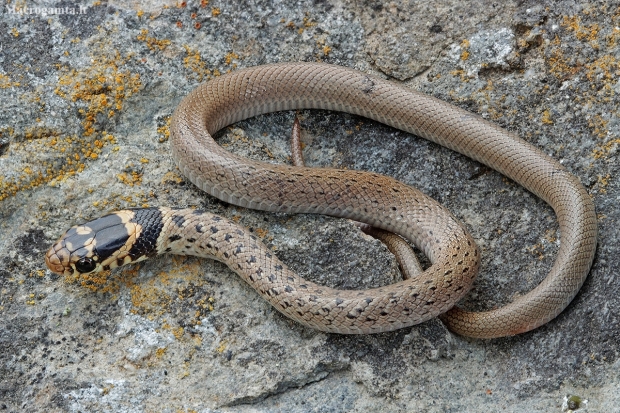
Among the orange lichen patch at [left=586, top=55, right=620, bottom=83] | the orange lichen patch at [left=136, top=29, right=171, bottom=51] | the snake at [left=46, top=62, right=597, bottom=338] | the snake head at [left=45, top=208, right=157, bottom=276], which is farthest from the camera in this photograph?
the orange lichen patch at [left=136, top=29, right=171, bottom=51]

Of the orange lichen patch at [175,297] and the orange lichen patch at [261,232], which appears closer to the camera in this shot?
the orange lichen patch at [175,297]

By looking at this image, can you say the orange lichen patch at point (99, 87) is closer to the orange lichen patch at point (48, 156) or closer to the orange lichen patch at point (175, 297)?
the orange lichen patch at point (48, 156)

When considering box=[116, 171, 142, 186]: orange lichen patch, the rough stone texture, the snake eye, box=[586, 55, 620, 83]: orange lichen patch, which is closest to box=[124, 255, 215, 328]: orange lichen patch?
the rough stone texture

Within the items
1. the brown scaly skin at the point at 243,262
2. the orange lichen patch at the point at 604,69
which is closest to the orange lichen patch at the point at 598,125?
the orange lichen patch at the point at 604,69

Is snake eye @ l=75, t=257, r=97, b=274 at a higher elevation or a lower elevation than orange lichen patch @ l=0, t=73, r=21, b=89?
lower

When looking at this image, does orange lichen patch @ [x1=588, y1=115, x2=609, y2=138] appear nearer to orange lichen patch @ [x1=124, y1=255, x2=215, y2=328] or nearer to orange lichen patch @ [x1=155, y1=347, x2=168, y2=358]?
orange lichen patch @ [x1=124, y1=255, x2=215, y2=328]

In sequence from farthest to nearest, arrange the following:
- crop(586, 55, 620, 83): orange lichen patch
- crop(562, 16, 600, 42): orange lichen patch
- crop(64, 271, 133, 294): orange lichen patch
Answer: crop(562, 16, 600, 42): orange lichen patch
crop(586, 55, 620, 83): orange lichen patch
crop(64, 271, 133, 294): orange lichen patch

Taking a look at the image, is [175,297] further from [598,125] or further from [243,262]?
[598,125]

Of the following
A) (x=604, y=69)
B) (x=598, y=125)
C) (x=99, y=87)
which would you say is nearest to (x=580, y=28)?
(x=604, y=69)
